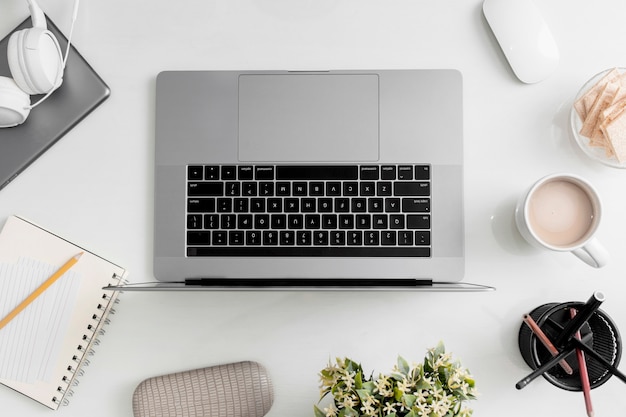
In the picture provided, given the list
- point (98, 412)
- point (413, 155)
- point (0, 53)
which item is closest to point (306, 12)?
point (413, 155)

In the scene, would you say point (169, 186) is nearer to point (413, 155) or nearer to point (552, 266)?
Result: point (413, 155)

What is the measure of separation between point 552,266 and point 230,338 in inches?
23.5

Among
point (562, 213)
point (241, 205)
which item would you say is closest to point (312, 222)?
point (241, 205)

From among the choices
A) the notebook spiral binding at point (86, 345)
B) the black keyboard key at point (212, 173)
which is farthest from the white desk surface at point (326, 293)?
the black keyboard key at point (212, 173)

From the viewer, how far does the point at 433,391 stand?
2.20 feet

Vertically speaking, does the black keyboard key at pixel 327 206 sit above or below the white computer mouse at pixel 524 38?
below

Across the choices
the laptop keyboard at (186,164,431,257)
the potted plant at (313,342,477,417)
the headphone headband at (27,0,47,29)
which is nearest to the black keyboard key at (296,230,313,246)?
the laptop keyboard at (186,164,431,257)

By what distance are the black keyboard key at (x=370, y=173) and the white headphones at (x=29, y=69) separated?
0.57 meters

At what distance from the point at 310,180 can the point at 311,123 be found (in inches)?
4.0

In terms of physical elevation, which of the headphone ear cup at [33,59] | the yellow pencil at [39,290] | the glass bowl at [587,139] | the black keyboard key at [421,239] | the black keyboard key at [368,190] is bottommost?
the yellow pencil at [39,290]

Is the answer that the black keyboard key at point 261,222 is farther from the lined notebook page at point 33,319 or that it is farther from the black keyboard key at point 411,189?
the lined notebook page at point 33,319

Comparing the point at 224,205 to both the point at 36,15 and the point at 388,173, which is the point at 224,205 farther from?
the point at 36,15

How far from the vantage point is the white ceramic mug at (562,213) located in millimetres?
762

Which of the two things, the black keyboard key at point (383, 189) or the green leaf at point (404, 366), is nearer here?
the green leaf at point (404, 366)
